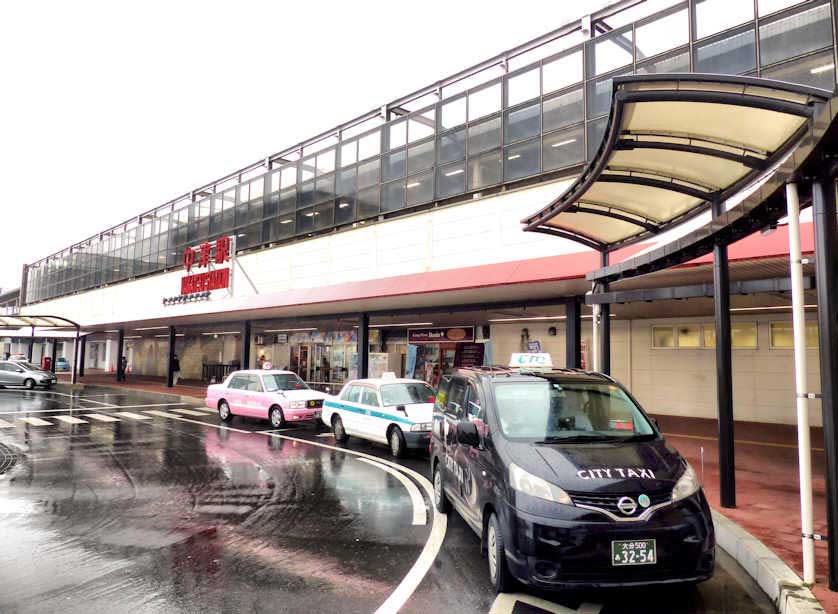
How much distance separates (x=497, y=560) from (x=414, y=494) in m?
3.66

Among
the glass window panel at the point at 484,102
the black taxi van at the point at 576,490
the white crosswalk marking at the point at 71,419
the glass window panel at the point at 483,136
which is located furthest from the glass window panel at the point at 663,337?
the white crosswalk marking at the point at 71,419

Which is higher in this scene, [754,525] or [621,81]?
[621,81]

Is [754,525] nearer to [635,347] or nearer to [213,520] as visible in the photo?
[213,520]

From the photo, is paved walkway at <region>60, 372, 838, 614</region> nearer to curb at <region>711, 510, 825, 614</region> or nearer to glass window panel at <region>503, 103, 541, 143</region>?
curb at <region>711, 510, 825, 614</region>

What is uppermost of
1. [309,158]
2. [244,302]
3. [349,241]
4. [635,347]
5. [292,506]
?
[309,158]

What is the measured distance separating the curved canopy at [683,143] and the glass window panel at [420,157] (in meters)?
12.9

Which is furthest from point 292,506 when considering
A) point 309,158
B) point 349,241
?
point 309,158

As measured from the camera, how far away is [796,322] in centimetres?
452

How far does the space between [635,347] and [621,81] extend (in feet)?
47.2

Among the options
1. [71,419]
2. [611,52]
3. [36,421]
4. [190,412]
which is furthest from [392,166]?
[36,421]

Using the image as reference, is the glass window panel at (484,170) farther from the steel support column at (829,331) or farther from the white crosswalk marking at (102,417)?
the steel support column at (829,331)

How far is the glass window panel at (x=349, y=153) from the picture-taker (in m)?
24.5

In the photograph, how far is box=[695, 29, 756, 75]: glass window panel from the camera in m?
14.0

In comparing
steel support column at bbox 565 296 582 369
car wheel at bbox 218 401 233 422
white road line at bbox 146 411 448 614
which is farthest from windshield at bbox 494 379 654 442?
car wheel at bbox 218 401 233 422
